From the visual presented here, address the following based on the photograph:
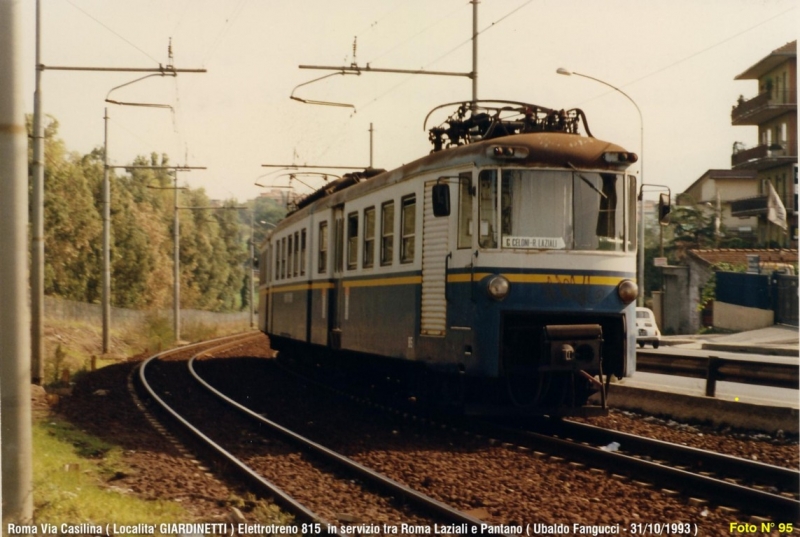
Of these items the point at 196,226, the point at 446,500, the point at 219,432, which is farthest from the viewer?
the point at 196,226

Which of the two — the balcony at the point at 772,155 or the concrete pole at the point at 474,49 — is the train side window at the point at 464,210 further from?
the balcony at the point at 772,155

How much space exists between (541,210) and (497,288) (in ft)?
3.44

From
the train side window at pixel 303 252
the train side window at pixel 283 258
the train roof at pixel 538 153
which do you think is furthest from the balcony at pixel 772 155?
the train roof at pixel 538 153

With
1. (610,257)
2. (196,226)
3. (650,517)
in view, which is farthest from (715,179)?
(650,517)

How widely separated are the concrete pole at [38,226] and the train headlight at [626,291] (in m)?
11.1

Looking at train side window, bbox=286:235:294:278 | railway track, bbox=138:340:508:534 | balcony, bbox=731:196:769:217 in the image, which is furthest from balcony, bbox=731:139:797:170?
railway track, bbox=138:340:508:534

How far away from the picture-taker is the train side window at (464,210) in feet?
37.9

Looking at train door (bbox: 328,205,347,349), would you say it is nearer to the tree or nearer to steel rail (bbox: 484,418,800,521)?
steel rail (bbox: 484,418,800,521)

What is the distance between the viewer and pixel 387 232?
1374 cm

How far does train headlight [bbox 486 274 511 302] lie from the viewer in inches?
438

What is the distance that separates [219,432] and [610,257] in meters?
5.38

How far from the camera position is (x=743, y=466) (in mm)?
9195

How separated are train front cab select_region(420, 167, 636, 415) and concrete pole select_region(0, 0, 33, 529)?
18.1 feet

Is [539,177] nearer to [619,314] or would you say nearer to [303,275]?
[619,314]
